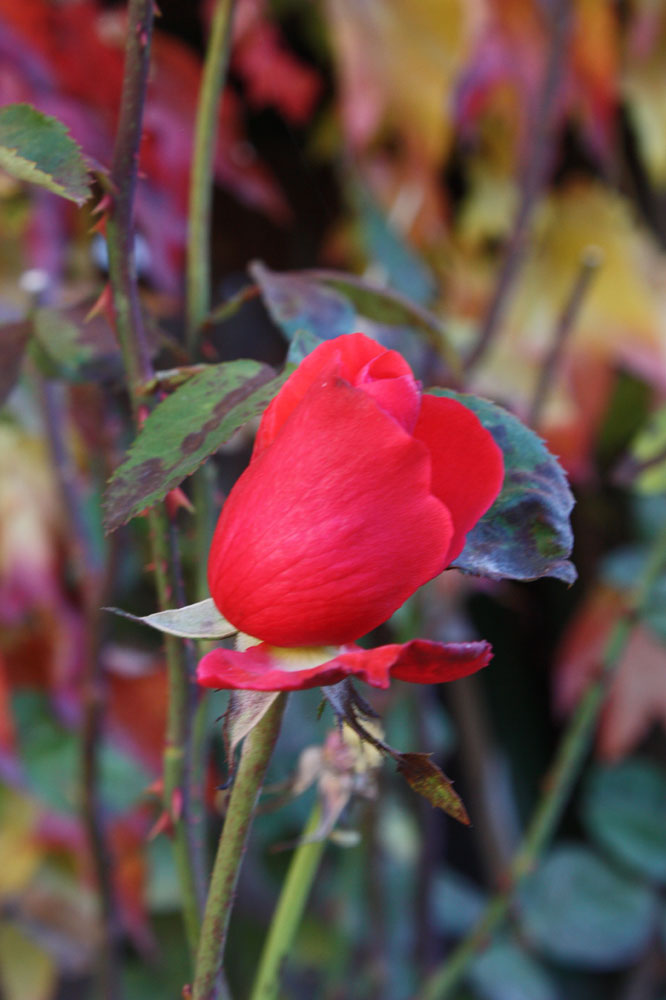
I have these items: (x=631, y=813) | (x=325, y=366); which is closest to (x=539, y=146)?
(x=325, y=366)

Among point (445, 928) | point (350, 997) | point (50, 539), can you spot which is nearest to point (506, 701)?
point (445, 928)

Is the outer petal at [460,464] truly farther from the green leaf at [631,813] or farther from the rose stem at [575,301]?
the green leaf at [631,813]

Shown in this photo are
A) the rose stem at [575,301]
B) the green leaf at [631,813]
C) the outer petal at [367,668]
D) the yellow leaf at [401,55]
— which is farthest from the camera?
the green leaf at [631,813]

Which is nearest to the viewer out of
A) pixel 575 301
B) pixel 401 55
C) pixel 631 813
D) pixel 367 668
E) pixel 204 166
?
pixel 367 668

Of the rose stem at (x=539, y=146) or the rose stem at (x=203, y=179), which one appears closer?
the rose stem at (x=203, y=179)

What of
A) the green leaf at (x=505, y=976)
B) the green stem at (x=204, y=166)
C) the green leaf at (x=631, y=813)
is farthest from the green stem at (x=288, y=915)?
the green leaf at (x=631, y=813)

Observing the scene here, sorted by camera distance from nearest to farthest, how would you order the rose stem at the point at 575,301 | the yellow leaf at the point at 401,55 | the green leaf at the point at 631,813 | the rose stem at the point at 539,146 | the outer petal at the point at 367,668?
the outer petal at the point at 367,668 < the rose stem at the point at 575,301 < the rose stem at the point at 539,146 < the yellow leaf at the point at 401,55 < the green leaf at the point at 631,813

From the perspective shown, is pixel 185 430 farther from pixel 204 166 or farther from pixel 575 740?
pixel 575 740
